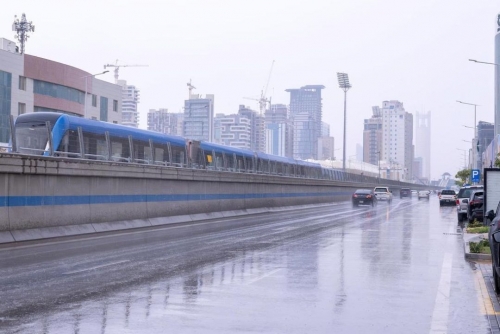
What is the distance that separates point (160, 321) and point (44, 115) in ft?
69.9

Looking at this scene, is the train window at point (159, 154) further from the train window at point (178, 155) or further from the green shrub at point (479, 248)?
the green shrub at point (479, 248)

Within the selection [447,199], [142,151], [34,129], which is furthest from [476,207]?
[447,199]

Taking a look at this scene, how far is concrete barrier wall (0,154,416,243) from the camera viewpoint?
19.8m

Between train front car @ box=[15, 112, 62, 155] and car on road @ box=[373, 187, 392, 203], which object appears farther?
car on road @ box=[373, 187, 392, 203]

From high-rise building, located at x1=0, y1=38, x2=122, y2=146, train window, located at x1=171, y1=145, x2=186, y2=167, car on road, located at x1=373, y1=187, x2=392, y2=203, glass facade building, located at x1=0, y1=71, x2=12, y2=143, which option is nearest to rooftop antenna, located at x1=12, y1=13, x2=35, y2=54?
high-rise building, located at x1=0, y1=38, x2=122, y2=146

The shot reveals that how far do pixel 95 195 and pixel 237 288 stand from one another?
13288 millimetres

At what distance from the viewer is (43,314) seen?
912 cm

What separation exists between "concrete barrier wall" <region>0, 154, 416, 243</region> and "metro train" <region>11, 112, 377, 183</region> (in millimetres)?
1121

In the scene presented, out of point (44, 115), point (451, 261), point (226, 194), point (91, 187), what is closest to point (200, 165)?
point (226, 194)

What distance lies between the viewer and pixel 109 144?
3020cm

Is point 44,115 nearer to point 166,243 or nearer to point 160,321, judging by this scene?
point 166,243

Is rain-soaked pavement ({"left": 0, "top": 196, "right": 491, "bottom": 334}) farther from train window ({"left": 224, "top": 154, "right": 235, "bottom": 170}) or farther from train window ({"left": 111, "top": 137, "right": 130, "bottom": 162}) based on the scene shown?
train window ({"left": 224, "top": 154, "right": 235, "bottom": 170})

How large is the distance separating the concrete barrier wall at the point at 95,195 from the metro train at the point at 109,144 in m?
1.12

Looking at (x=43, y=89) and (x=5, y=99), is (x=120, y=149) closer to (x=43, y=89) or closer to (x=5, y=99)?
(x=5, y=99)
